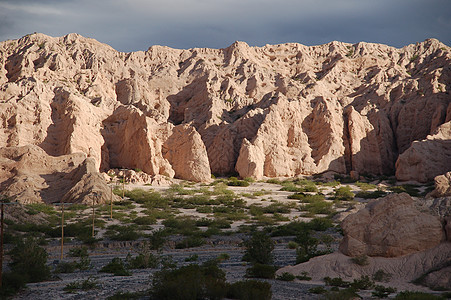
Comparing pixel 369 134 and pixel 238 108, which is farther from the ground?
pixel 238 108

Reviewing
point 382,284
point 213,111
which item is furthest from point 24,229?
point 213,111

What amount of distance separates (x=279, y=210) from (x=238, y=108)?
108ft

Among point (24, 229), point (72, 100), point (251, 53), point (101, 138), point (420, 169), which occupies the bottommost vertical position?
point (24, 229)

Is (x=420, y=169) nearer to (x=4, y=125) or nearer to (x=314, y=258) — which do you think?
(x=314, y=258)

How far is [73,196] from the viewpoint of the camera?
32594mm

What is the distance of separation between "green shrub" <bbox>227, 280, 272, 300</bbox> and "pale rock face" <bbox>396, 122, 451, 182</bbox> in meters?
40.9

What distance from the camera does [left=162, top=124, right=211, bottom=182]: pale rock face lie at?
162 feet

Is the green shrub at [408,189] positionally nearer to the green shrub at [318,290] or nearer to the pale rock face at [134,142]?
the pale rock face at [134,142]

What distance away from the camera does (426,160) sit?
46469 millimetres

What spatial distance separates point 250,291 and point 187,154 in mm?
39993

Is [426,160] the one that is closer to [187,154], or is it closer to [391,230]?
[187,154]

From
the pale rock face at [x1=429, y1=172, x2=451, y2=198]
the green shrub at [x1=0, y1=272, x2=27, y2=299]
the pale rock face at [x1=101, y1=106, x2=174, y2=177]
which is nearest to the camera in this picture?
the green shrub at [x1=0, y1=272, x2=27, y2=299]

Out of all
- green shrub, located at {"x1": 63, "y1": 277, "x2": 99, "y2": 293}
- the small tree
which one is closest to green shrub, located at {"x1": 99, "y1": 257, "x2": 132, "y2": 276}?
green shrub, located at {"x1": 63, "y1": 277, "x2": 99, "y2": 293}

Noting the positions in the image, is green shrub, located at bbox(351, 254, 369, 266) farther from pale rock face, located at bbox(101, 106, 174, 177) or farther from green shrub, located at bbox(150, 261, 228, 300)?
pale rock face, located at bbox(101, 106, 174, 177)
